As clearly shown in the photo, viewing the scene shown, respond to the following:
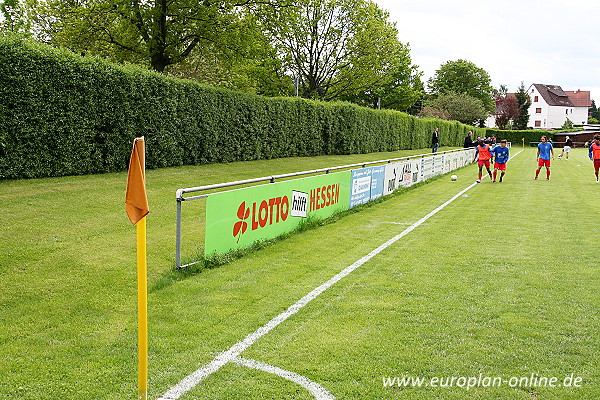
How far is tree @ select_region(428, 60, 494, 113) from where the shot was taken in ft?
318

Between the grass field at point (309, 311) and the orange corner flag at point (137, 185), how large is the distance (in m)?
1.37

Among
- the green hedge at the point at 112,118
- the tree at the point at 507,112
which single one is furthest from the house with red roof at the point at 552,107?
the green hedge at the point at 112,118

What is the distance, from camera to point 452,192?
18.3 meters

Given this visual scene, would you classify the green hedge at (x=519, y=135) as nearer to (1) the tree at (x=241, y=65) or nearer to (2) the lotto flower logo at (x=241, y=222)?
(1) the tree at (x=241, y=65)

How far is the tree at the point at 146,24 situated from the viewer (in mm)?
20328

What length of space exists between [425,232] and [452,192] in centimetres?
849

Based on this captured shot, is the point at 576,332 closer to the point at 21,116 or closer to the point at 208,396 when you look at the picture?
the point at 208,396

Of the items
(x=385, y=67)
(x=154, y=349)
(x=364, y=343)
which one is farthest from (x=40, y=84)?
(x=385, y=67)

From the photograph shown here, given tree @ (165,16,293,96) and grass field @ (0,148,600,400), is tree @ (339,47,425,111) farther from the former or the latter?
grass field @ (0,148,600,400)

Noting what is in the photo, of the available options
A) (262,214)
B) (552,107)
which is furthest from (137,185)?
(552,107)

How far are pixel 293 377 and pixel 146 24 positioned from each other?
1990cm

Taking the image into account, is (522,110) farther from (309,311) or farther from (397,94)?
(309,311)

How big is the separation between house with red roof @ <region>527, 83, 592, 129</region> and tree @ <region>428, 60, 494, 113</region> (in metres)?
21.6

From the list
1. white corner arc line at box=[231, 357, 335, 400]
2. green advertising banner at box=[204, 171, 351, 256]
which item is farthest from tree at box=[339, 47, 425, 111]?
white corner arc line at box=[231, 357, 335, 400]
